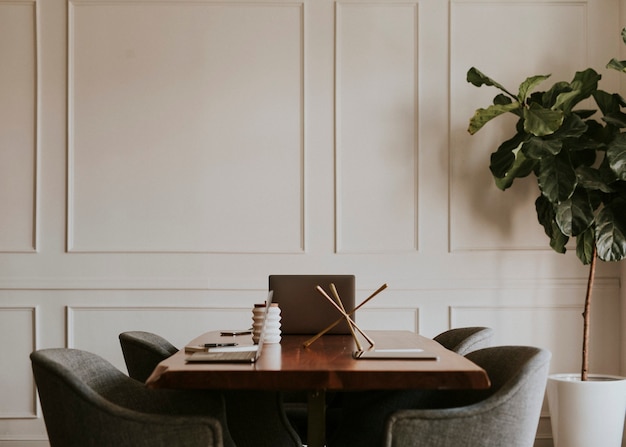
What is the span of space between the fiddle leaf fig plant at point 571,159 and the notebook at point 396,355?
2.02 m

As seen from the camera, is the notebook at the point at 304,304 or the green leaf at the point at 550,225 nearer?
the notebook at the point at 304,304

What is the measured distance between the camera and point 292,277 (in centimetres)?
331

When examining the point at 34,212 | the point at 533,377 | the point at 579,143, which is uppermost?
the point at 579,143

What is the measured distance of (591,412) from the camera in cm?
423

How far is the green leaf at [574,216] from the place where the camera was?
429 cm

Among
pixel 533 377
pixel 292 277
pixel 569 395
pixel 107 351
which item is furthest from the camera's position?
pixel 107 351

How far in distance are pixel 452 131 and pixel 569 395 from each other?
168cm

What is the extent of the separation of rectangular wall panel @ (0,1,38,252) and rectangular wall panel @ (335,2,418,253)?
1855mm

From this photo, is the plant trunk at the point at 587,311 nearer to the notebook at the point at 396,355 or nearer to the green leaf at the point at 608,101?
the green leaf at the point at 608,101

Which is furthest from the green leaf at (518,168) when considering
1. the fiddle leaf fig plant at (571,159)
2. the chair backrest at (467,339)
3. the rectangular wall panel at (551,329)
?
the chair backrest at (467,339)

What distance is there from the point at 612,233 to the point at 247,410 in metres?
2.34

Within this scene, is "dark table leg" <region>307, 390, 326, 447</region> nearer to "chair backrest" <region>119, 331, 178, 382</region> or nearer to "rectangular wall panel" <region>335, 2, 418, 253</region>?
"chair backrest" <region>119, 331, 178, 382</region>

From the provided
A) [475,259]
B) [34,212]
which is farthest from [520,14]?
[34,212]

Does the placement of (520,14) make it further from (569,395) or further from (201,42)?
(569,395)
